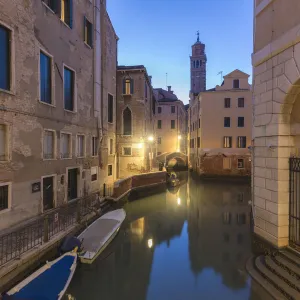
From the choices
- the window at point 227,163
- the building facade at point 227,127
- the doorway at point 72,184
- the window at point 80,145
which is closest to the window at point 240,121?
the building facade at point 227,127

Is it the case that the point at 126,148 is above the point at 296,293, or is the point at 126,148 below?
above

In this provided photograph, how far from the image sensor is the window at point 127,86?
80.6 ft

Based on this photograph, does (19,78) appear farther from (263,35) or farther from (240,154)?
(240,154)

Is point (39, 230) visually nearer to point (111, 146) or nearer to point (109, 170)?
point (109, 170)

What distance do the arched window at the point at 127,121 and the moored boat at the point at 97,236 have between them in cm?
1272

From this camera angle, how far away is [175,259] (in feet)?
32.7

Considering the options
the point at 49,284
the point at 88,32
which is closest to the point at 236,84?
the point at 88,32

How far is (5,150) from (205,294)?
8.31 meters

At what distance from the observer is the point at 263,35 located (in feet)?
27.1

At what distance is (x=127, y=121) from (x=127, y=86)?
3.47 meters

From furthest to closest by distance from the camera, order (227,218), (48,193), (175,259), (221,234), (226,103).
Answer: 1. (226,103)
2. (227,218)
3. (221,234)
4. (48,193)
5. (175,259)

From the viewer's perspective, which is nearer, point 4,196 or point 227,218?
point 4,196

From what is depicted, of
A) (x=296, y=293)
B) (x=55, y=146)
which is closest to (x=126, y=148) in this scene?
(x=55, y=146)

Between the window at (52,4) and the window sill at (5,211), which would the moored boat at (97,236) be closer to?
the window sill at (5,211)
